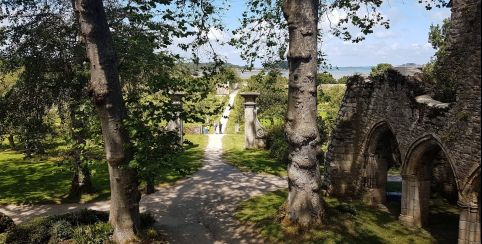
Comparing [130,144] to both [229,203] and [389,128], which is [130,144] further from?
[389,128]

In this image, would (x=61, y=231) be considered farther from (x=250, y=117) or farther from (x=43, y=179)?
(x=250, y=117)

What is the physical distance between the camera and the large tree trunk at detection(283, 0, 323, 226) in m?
11.4

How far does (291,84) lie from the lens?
11922 mm

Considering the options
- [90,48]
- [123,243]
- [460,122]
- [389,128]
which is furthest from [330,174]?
[90,48]

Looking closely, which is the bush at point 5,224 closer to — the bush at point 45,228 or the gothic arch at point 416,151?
the bush at point 45,228

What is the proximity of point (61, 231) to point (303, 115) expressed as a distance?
23.5ft

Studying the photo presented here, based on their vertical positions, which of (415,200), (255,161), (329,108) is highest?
(329,108)

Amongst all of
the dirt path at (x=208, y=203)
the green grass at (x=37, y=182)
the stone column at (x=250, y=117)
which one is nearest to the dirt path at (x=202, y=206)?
the dirt path at (x=208, y=203)

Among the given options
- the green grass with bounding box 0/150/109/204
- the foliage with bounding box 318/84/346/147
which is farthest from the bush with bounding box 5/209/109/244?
the foliage with bounding box 318/84/346/147

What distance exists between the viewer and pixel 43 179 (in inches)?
805

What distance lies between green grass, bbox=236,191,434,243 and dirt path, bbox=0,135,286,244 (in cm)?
60

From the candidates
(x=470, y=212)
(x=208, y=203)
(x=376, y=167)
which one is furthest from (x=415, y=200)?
(x=208, y=203)

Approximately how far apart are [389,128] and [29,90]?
1294cm

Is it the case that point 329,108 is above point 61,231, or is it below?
above
